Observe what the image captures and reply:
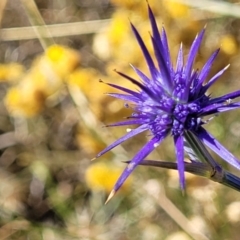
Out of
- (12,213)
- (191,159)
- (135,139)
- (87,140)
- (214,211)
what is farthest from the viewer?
(135,139)

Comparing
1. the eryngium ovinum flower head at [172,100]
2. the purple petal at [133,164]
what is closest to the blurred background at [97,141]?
the eryngium ovinum flower head at [172,100]

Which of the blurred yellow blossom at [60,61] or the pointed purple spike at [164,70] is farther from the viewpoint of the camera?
the blurred yellow blossom at [60,61]

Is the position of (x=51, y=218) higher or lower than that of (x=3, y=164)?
lower

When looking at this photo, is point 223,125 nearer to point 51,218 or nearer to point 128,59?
point 128,59

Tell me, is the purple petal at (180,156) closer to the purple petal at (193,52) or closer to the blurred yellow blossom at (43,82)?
the purple petal at (193,52)

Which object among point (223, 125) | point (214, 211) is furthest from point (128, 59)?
point (214, 211)

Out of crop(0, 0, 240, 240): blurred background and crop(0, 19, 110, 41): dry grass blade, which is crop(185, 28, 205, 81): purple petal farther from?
crop(0, 19, 110, 41): dry grass blade

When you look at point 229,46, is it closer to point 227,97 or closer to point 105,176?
point 105,176
